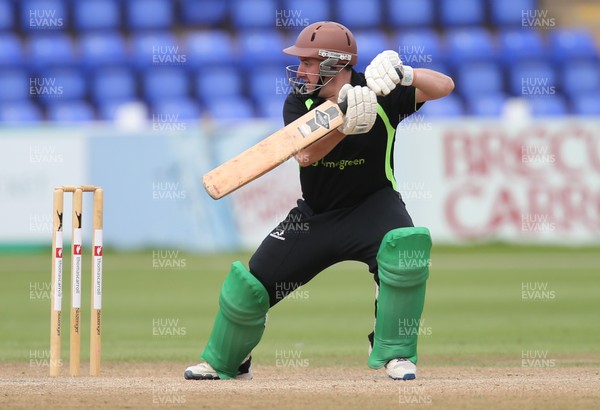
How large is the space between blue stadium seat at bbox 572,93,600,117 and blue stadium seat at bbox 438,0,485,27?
2.83 m

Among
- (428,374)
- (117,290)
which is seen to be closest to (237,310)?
(428,374)

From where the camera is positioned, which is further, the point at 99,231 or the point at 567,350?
the point at 567,350

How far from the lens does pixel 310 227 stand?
720 cm

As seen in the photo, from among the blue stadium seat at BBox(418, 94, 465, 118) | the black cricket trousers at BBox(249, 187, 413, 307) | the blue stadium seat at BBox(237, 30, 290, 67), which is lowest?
the black cricket trousers at BBox(249, 187, 413, 307)

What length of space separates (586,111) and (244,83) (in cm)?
557

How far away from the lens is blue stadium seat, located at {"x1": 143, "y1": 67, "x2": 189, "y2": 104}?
19250 millimetres

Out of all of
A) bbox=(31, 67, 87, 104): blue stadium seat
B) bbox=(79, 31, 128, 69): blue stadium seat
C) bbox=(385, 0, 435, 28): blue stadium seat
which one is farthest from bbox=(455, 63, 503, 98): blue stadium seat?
bbox=(31, 67, 87, 104): blue stadium seat

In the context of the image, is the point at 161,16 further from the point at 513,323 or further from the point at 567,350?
the point at 567,350

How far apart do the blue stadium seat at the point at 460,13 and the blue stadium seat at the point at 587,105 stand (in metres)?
2.83

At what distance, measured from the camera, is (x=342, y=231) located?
23.4 feet

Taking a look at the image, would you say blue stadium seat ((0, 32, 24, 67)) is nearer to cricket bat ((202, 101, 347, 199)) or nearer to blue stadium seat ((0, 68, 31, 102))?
blue stadium seat ((0, 68, 31, 102))

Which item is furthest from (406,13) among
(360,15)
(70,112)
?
(70,112)

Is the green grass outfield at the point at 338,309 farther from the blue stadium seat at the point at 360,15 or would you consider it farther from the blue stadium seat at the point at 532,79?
the blue stadium seat at the point at 360,15

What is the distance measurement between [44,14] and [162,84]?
300cm
